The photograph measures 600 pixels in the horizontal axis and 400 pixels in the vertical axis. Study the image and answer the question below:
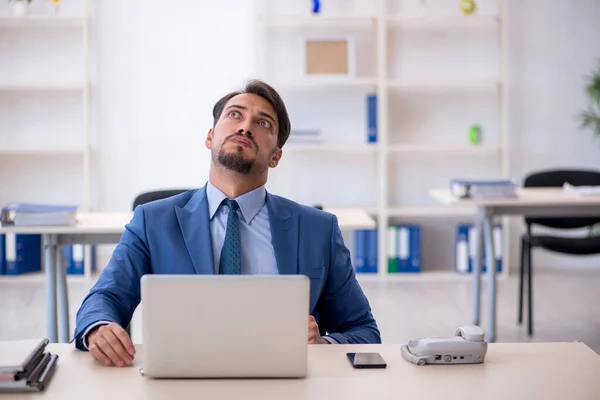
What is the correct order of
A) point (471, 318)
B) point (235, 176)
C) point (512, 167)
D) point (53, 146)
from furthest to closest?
point (512, 167) < point (53, 146) < point (471, 318) < point (235, 176)

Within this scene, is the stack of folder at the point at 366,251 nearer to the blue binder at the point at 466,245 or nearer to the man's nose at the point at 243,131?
the blue binder at the point at 466,245

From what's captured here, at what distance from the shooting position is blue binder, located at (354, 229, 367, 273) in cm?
603

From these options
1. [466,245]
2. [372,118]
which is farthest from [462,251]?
[372,118]

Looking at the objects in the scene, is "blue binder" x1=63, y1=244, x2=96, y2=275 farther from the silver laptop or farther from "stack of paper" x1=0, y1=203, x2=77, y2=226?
the silver laptop

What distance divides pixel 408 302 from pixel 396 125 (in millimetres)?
1546

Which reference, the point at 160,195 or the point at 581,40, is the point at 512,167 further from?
the point at 160,195

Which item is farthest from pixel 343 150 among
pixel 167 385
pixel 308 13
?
pixel 167 385

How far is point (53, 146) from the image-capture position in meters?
5.92

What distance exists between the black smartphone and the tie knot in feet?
1.99

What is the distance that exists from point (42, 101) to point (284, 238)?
4.47 meters

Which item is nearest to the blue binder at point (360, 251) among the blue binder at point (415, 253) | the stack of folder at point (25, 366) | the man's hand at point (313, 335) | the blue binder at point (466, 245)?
the blue binder at point (415, 253)

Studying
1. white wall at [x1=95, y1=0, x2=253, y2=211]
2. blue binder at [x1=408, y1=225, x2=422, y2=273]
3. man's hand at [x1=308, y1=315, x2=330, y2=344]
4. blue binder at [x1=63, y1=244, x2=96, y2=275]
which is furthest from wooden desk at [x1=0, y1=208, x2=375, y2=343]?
white wall at [x1=95, y1=0, x2=253, y2=211]

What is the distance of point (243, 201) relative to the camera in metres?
2.18

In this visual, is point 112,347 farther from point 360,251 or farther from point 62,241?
point 360,251
